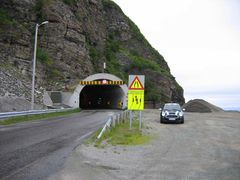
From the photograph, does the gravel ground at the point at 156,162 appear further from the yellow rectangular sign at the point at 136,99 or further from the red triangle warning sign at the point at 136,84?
the red triangle warning sign at the point at 136,84

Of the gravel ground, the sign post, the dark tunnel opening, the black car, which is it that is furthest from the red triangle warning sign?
the dark tunnel opening

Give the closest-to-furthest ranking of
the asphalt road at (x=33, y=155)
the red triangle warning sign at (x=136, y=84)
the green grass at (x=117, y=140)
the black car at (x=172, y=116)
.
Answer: the asphalt road at (x=33, y=155)
the green grass at (x=117, y=140)
the red triangle warning sign at (x=136, y=84)
the black car at (x=172, y=116)

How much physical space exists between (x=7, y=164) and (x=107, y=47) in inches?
2474

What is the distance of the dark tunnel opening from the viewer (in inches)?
2185

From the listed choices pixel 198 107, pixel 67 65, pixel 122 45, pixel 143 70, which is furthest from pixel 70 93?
pixel 122 45

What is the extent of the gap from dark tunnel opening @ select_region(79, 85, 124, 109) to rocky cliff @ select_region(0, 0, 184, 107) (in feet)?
13.5

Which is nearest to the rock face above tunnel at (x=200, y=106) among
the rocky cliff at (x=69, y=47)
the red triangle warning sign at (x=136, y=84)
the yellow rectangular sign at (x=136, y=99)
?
the rocky cliff at (x=69, y=47)

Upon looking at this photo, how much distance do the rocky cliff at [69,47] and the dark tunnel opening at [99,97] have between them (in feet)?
13.5

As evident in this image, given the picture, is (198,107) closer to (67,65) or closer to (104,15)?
(67,65)

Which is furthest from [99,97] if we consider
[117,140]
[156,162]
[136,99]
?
[156,162]

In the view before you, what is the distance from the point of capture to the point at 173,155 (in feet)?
31.3

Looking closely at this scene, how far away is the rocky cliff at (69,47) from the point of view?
42.7 m

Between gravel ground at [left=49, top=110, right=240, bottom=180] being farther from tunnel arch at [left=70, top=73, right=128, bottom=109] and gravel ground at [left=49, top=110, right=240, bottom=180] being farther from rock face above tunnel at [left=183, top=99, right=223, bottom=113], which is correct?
tunnel arch at [left=70, top=73, right=128, bottom=109]

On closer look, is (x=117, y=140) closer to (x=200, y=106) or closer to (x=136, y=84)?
(x=136, y=84)
